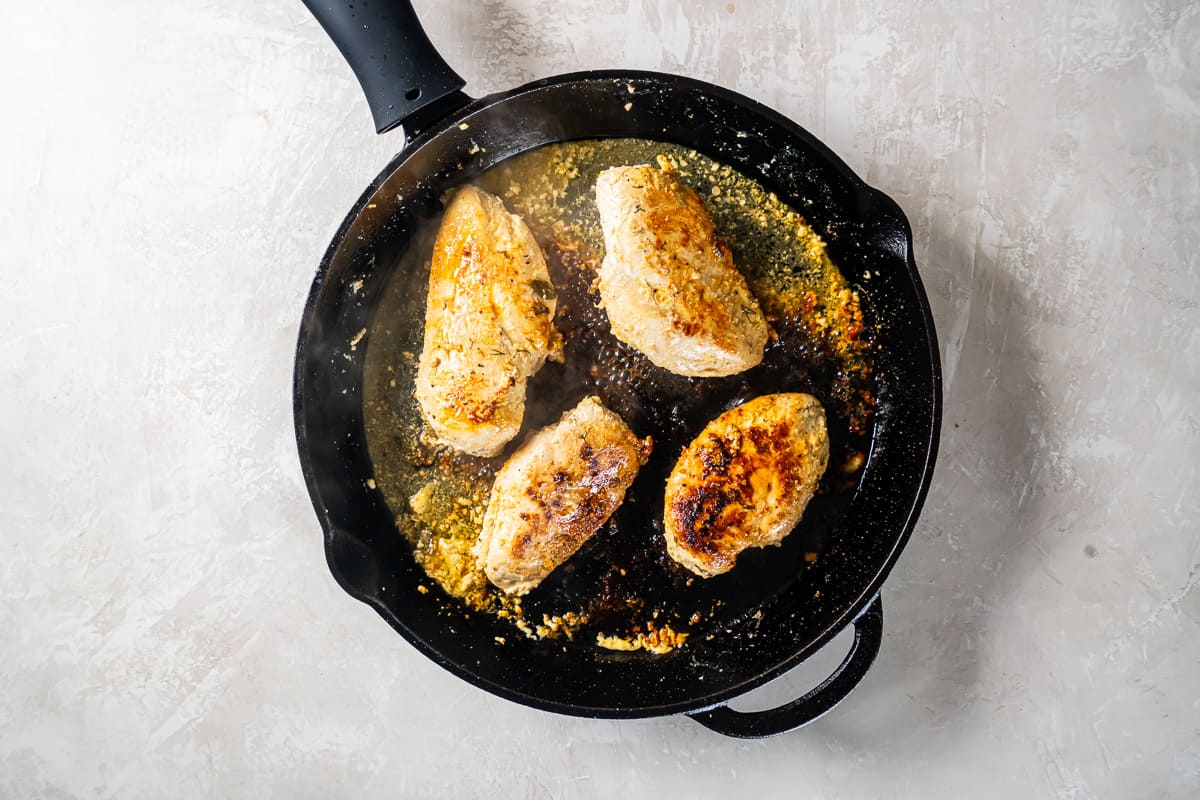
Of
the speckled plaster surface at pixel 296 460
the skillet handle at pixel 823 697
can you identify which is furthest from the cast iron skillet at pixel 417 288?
the speckled plaster surface at pixel 296 460

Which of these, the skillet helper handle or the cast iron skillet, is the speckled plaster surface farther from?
the skillet helper handle

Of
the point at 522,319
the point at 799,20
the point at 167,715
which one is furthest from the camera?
the point at 167,715

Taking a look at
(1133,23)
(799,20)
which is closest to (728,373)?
(799,20)

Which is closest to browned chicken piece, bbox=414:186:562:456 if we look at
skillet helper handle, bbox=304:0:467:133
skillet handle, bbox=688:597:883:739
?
skillet helper handle, bbox=304:0:467:133

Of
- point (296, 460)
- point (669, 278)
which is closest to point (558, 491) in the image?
point (669, 278)

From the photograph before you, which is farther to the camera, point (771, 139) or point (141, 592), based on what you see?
point (141, 592)

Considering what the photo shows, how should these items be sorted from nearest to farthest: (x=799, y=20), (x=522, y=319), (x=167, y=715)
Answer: (x=522, y=319), (x=799, y=20), (x=167, y=715)

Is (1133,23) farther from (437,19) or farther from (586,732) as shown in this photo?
(586,732)
